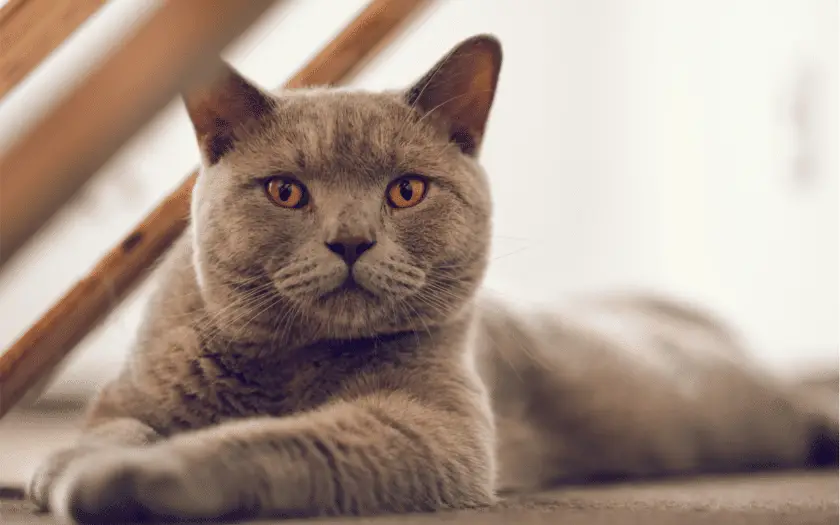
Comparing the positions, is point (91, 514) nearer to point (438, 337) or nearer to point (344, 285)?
point (344, 285)

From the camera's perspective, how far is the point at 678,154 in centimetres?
229

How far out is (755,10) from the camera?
2.29m

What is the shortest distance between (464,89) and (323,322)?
42 centimetres

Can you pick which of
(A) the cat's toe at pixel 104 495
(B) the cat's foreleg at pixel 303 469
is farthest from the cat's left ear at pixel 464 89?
(A) the cat's toe at pixel 104 495

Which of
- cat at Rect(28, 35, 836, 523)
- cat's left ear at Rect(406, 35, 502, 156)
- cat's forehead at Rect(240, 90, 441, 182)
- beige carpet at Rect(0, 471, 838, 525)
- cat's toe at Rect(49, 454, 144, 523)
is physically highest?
cat's left ear at Rect(406, 35, 502, 156)

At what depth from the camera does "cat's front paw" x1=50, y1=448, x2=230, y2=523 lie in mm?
735

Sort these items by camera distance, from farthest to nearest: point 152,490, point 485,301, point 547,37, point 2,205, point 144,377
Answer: point 547,37 → point 485,301 → point 144,377 → point 152,490 → point 2,205

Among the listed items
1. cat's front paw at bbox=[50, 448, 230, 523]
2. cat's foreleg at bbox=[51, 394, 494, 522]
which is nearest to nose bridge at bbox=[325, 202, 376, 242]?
cat's foreleg at bbox=[51, 394, 494, 522]

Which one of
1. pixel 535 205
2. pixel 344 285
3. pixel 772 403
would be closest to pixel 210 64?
pixel 344 285

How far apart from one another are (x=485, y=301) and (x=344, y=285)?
1.66 ft

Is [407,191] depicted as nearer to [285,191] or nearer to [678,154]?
[285,191]

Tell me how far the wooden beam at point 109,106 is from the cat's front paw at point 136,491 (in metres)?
0.41

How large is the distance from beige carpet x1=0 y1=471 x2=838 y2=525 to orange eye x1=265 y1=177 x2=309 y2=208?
42 cm

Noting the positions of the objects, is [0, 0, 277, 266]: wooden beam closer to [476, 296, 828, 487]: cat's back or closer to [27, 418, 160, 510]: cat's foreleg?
[27, 418, 160, 510]: cat's foreleg
